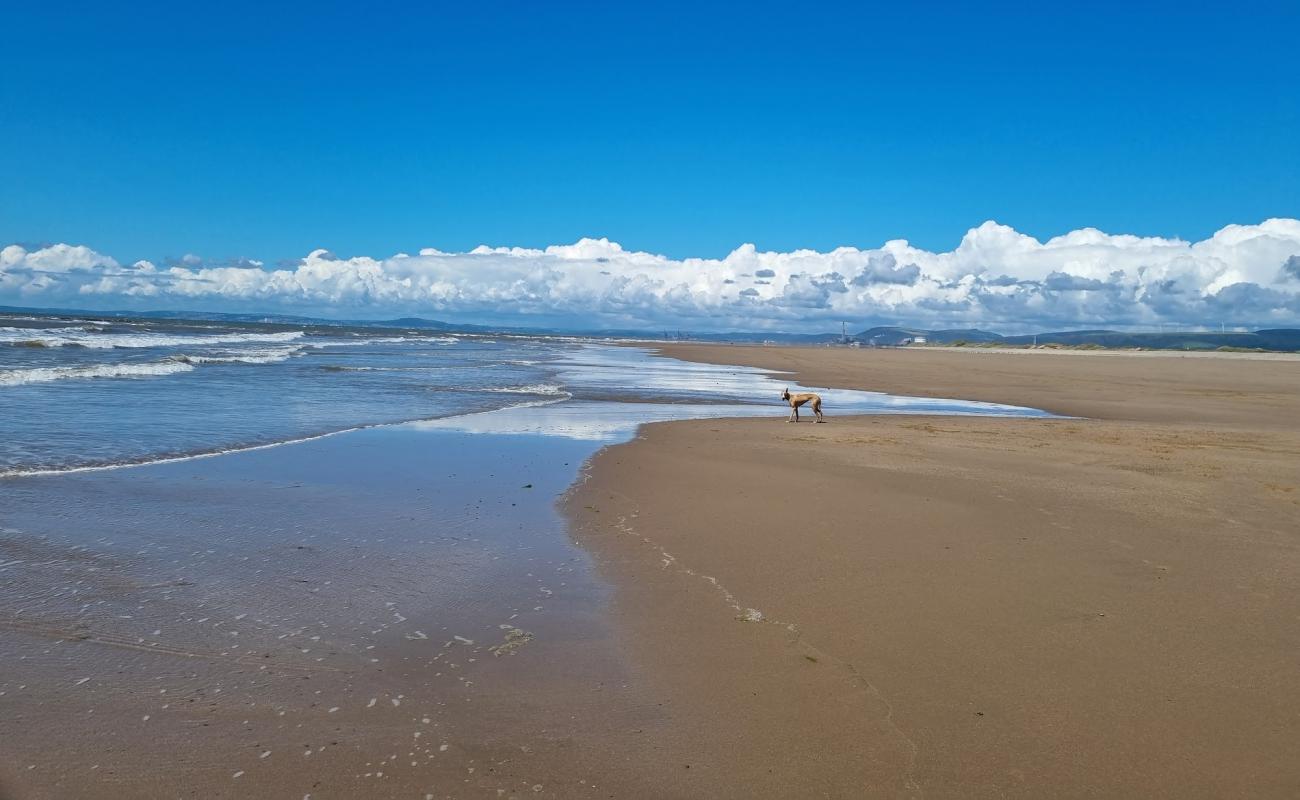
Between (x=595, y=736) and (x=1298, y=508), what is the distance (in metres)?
9.60

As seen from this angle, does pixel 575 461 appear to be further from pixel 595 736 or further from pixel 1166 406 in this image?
pixel 1166 406

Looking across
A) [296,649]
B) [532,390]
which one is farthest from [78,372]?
[296,649]

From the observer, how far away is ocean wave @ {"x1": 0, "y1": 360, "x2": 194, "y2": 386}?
2186cm

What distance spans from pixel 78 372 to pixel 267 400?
929cm

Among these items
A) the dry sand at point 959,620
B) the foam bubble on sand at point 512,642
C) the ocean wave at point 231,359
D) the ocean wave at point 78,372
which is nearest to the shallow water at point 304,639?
the foam bubble on sand at point 512,642

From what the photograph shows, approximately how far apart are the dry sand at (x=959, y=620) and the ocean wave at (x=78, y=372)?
18.9 meters

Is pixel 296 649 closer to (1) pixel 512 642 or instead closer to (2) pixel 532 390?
(1) pixel 512 642

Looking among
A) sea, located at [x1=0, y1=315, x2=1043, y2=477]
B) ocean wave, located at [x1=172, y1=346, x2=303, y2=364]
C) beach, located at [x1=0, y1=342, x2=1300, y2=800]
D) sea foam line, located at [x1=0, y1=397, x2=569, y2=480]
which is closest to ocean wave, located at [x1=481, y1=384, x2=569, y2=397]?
sea, located at [x1=0, y1=315, x2=1043, y2=477]

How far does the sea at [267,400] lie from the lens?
12.7 m

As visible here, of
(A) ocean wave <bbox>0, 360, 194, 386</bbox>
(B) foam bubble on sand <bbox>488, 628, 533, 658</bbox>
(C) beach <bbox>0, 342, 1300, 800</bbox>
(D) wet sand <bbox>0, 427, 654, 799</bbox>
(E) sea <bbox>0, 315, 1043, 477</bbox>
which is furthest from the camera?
(A) ocean wave <bbox>0, 360, 194, 386</bbox>

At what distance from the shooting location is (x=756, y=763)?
3912 mm

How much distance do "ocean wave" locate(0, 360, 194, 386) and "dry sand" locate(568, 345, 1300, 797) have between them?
62.2 feet

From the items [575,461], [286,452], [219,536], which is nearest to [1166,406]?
[575,461]

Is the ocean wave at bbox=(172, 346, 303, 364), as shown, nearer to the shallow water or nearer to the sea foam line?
the sea foam line
